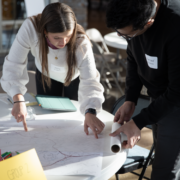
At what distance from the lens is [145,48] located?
1.19 metres

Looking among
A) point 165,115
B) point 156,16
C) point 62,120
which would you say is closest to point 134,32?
point 156,16

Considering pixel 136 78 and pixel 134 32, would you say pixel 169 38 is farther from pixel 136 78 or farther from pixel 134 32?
pixel 136 78

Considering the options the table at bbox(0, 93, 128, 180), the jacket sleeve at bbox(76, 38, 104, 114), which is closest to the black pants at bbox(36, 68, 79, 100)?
the table at bbox(0, 93, 128, 180)

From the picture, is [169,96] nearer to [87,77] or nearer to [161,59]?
[161,59]

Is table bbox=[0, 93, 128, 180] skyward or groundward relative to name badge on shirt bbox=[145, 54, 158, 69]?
groundward

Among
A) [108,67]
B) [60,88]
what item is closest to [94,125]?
[60,88]

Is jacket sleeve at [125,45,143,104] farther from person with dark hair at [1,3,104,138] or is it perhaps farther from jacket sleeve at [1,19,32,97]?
jacket sleeve at [1,19,32,97]

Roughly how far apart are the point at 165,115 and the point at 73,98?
93 centimetres

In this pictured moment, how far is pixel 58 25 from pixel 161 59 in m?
0.63

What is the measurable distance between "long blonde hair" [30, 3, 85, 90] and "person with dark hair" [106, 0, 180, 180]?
37 cm

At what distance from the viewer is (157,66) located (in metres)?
1.16

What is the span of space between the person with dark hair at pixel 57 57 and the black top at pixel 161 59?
0.31m

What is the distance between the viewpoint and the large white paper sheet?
1045 mm

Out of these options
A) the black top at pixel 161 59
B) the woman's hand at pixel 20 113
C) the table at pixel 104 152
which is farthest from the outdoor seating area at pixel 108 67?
the woman's hand at pixel 20 113
